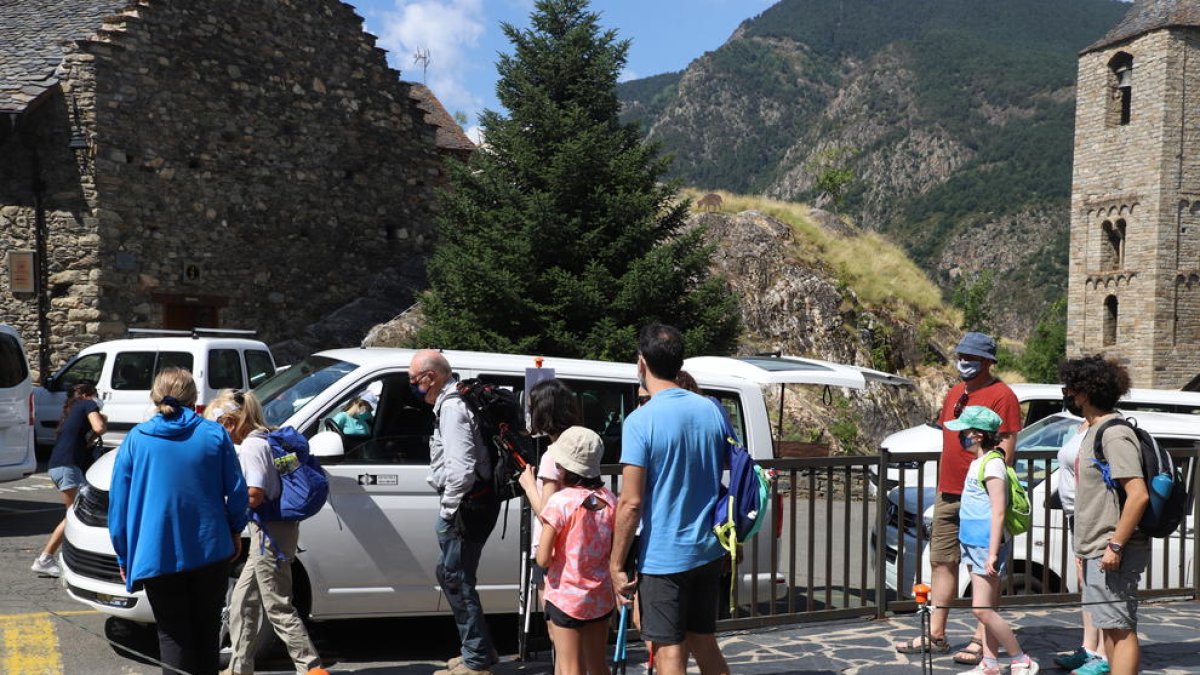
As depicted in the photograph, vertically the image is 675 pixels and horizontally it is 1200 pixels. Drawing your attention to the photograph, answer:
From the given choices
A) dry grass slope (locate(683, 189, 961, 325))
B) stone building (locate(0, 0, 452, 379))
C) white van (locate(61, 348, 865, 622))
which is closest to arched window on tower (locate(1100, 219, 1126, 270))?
dry grass slope (locate(683, 189, 961, 325))

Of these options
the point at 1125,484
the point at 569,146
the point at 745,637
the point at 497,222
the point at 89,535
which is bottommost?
the point at 745,637

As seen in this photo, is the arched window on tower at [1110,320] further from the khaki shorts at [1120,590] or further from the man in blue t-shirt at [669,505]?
the man in blue t-shirt at [669,505]

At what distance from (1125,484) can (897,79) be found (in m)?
149

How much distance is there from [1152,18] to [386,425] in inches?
2687

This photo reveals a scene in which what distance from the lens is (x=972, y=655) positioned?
21.1 feet

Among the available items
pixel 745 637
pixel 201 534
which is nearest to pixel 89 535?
pixel 201 534

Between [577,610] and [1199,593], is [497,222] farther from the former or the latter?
[577,610]

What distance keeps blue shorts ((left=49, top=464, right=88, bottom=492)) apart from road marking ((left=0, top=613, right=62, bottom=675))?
5.74ft

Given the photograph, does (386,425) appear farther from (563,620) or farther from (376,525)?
(563,620)

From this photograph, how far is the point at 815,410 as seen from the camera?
19.7 meters

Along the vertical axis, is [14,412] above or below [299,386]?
below

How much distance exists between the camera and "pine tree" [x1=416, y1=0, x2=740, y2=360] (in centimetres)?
1678

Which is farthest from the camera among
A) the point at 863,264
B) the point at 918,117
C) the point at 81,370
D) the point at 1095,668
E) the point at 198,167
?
the point at 918,117

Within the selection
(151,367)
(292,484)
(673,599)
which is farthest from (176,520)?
(151,367)
